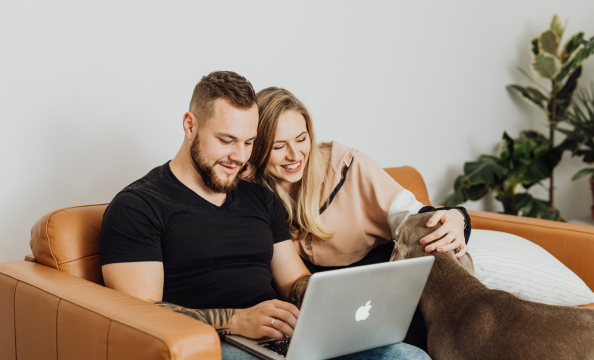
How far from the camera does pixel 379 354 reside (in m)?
1.21

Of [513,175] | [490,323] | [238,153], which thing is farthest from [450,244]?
[513,175]

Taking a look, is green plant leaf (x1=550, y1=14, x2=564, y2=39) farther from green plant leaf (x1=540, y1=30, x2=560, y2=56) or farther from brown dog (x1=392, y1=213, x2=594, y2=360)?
brown dog (x1=392, y1=213, x2=594, y2=360)

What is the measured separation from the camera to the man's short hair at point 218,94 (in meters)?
1.43

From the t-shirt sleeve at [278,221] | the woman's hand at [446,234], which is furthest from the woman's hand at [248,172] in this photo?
the woman's hand at [446,234]

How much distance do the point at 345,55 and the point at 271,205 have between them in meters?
1.23

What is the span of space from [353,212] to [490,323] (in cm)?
73

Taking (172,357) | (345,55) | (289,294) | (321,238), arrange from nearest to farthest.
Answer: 1. (172,357)
2. (289,294)
3. (321,238)
4. (345,55)

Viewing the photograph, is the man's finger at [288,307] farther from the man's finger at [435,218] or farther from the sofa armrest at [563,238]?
the sofa armrest at [563,238]

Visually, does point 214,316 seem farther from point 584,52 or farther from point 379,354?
point 584,52

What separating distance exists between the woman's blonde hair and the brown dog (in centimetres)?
51

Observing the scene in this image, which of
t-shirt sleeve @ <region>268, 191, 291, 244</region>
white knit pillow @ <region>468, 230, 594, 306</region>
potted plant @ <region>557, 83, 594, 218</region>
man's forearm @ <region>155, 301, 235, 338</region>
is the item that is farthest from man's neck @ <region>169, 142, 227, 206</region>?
potted plant @ <region>557, 83, 594, 218</region>

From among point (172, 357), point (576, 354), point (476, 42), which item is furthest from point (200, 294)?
point (476, 42)

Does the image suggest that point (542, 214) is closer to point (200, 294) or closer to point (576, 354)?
point (576, 354)

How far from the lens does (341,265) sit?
1858 millimetres
